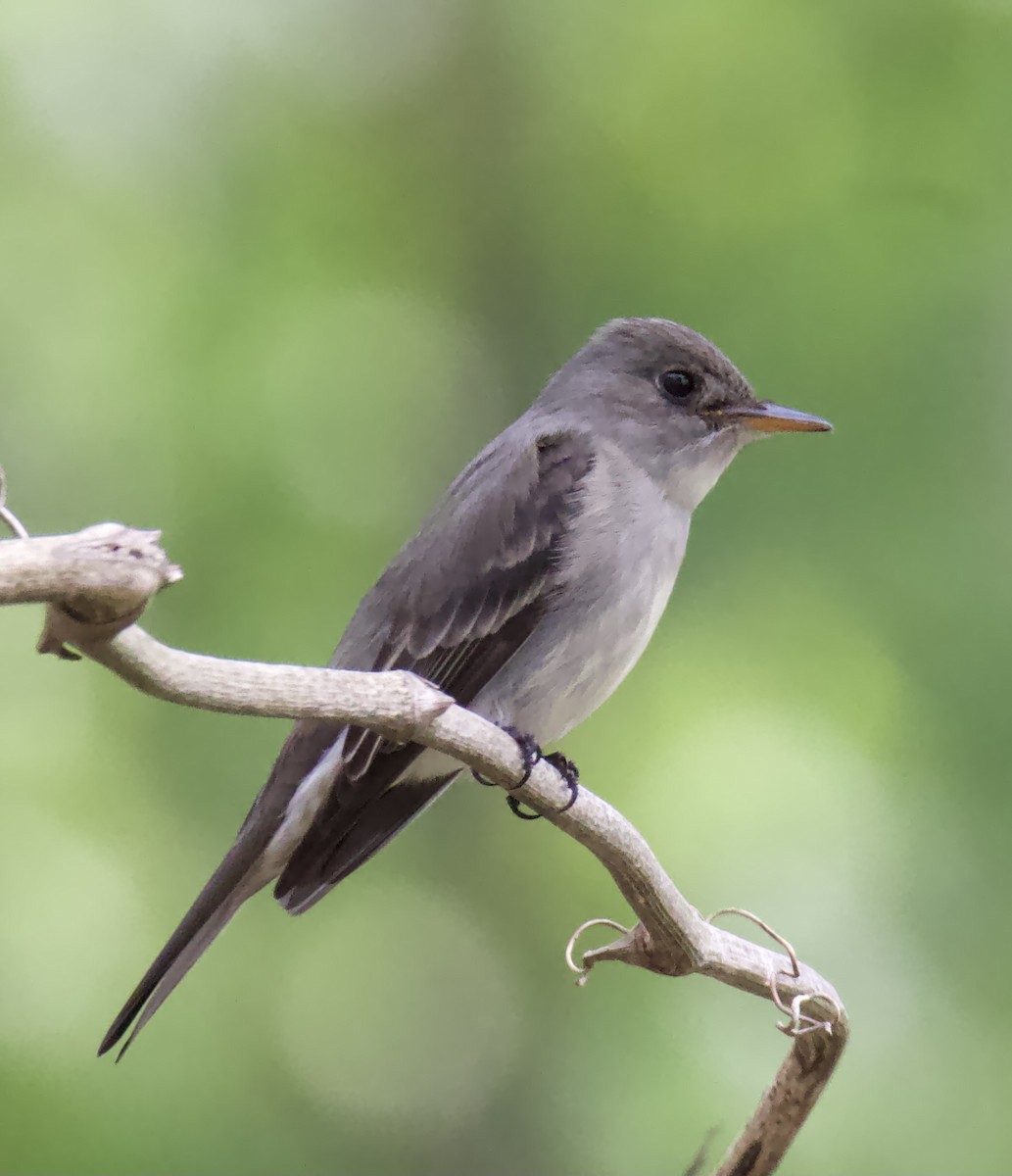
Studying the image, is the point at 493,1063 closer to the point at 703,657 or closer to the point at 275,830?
the point at 703,657

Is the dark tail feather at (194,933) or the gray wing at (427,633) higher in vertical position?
the gray wing at (427,633)

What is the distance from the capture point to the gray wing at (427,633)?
2232mm

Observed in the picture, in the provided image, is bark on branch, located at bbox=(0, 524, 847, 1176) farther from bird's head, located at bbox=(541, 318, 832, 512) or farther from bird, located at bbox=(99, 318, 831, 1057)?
bird's head, located at bbox=(541, 318, 832, 512)

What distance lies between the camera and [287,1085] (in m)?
3.58

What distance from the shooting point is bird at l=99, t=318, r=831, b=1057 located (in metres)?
2.26

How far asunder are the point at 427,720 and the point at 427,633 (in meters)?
0.84

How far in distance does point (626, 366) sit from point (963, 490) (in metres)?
1.26

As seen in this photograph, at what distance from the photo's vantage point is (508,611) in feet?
7.80

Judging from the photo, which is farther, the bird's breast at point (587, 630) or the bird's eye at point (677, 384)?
the bird's eye at point (677, 384)

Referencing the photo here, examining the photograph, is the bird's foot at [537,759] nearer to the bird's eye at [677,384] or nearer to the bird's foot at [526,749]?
the bird's foot at [526,749]

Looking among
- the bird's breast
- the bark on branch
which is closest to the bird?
the bird's breast

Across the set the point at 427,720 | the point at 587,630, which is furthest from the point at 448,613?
the point at 427,720

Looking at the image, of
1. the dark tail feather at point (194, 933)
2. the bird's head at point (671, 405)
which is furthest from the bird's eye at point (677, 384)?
the dark tail feather at point (194, 933)

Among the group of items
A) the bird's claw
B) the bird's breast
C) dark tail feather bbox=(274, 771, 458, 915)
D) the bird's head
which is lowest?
dark tail feather bbox=(274, 771, 458, 915)
